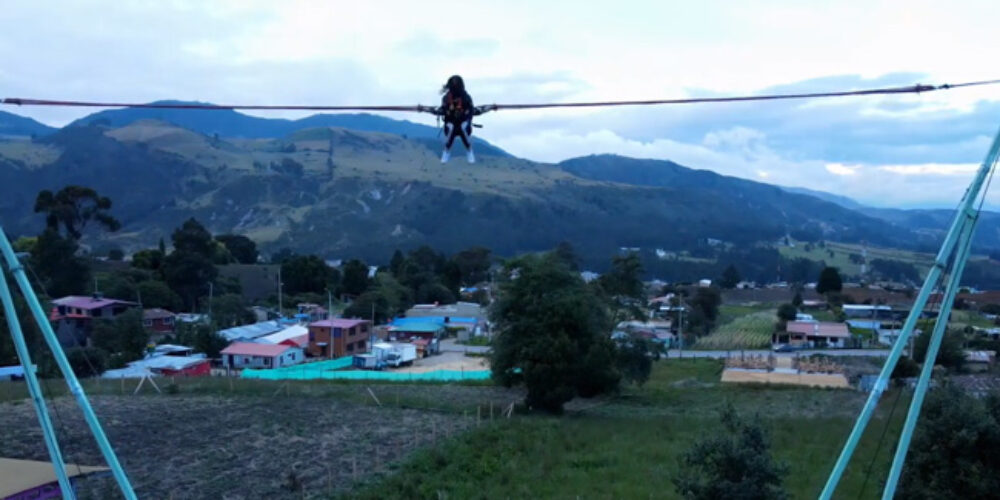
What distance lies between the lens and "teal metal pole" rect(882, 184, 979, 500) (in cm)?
621

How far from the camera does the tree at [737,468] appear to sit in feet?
28.4

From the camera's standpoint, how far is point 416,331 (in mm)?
42562

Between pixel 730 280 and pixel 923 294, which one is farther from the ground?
pixel 923 294

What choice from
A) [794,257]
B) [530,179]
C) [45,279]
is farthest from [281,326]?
[530,179]

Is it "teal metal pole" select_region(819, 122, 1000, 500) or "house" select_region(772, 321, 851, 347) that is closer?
"teal metal pole" select_region(819, 122, 1000, 500)

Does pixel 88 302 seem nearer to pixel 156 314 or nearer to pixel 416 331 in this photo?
pixel 156 314

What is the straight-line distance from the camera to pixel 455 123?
22.8ft

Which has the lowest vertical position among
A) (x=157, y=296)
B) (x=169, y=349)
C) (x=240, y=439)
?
(x=169, y=349)

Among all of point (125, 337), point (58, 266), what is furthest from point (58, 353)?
point (58, 266)

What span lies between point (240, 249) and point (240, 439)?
5054cm

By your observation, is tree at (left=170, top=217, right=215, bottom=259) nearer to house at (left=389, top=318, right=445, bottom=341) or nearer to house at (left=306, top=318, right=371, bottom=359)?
house at (left=389, top=318, right=445, bottom=341)

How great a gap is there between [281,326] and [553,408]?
2317 cm

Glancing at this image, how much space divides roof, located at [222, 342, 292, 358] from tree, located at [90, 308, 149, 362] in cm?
339

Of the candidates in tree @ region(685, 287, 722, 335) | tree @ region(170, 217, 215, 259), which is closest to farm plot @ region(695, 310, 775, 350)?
tree @ region(685, 287, 722, 335)
